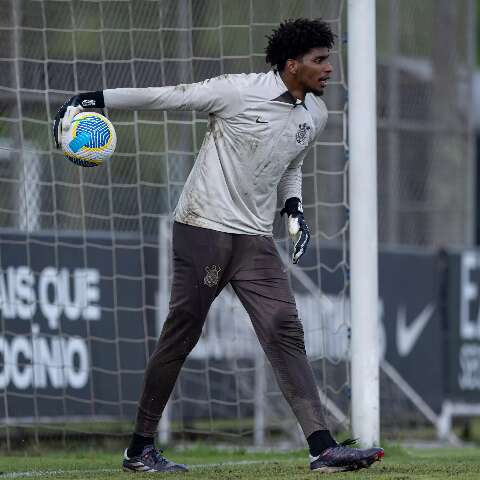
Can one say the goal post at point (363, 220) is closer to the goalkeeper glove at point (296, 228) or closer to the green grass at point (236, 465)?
the green grass at point (236, 465)

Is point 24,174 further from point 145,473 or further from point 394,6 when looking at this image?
point 394,6

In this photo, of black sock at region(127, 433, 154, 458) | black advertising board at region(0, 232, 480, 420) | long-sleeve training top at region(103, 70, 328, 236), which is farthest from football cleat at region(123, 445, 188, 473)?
black advertising board at region(0, 232, 480, 420)

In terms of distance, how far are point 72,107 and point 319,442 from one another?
1.93 m

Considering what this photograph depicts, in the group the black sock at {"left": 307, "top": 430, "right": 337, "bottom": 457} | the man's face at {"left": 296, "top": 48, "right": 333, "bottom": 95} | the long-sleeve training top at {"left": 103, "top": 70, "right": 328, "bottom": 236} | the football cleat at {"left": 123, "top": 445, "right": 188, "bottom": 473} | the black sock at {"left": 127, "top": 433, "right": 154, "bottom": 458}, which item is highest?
the man's face at {"left": 296, "top": 48, "right": 333, "bottom": 95}

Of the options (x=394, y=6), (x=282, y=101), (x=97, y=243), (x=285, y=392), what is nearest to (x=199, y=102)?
(x=282, y=101)

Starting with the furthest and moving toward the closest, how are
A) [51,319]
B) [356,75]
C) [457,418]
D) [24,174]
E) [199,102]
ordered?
[457,418], [51,319], [24,174], [356,75], [199,102]

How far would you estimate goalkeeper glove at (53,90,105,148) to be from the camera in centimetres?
602

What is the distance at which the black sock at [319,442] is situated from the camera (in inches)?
245

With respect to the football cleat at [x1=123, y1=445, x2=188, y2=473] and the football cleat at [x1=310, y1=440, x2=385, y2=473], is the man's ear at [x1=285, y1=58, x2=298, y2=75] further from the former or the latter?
the football cleat at [x1=123, y1=445, x2=188, y2=473]

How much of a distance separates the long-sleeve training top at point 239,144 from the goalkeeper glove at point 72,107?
0.65ft

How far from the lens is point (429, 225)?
13148mm

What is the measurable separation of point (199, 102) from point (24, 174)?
106 inches

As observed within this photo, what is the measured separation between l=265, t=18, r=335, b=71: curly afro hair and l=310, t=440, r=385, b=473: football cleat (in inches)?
72.7

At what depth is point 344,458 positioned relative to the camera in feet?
20.2
